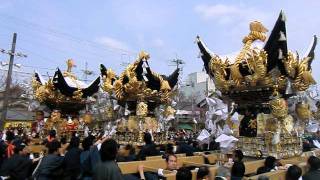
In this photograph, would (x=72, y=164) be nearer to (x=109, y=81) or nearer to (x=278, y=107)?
(x=278, y=107)

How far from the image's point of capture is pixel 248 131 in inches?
370

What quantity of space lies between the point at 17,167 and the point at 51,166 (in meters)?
1.11

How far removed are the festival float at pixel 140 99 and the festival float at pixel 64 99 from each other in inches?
99.5

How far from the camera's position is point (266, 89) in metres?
8.85

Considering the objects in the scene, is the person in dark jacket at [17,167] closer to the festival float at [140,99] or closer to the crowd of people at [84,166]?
the crowd of people at [84,166]

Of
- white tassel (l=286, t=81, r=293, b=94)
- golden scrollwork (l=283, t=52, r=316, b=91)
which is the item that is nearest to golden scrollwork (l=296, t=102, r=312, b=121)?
golden scrollwork (l=283, t=52, r=316, b=91)

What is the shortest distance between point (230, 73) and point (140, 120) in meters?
5.44

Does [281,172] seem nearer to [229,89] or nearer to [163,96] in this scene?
[229,89]

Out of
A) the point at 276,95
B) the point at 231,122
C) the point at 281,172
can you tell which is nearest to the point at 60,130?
the point at 231,122

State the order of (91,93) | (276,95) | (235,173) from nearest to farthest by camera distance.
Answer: (235,173) → (276,95) → (91,93)

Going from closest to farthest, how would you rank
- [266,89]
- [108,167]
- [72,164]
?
[108,167], [72,164], [266,89]

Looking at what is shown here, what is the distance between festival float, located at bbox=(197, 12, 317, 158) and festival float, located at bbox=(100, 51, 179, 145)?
14.1 feet

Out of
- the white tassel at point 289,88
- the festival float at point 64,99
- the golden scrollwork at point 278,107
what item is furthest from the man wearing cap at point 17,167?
the festival float at point 64,99

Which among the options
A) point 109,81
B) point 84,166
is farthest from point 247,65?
point 109,81
